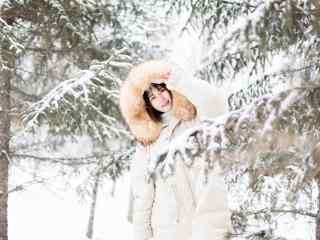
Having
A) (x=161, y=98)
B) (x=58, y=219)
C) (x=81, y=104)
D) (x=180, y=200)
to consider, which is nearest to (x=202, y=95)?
(x=161, y=98)

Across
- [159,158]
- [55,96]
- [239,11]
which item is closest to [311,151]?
[159,158]

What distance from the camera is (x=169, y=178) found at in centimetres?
320

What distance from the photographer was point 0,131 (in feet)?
22.7

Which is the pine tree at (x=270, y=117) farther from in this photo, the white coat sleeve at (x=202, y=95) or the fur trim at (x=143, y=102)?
the fur trim at (x=143, y=102)

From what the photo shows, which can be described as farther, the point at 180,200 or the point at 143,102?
the point at 143,102

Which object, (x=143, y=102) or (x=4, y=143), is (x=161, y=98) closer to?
(x=143, y=102)

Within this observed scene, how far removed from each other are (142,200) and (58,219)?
24.0 m

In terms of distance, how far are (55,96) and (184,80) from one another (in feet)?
11.4

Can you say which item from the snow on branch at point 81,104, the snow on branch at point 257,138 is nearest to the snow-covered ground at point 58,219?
the snow on branch at point 81,104

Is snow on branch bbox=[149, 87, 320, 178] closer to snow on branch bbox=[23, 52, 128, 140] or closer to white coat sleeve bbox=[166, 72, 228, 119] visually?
white coat sleeve bbox=[166, 72, 228, 119]

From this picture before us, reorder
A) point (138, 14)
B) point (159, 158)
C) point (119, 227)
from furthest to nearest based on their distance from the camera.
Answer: point (119, 227) < point (138, 14) < point (159, 158)

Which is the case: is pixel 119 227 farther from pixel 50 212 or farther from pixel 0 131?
pixel 0 131

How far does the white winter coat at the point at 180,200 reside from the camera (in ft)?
9.76

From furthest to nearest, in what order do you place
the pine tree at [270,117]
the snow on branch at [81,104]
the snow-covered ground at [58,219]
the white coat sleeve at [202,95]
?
the snow-covered ground at [58,219] → the snow on branch at [81,104] → the white coat sleeve at [202,95] → the pine tree at [270,117]
